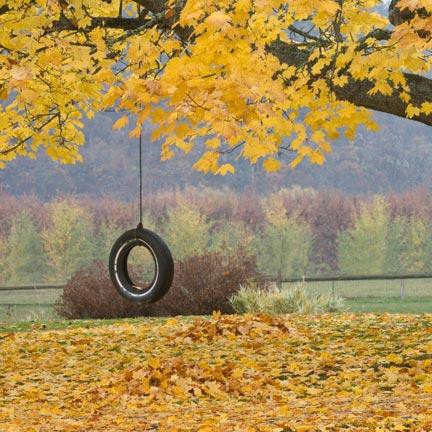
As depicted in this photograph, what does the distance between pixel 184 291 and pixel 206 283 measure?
0.55m

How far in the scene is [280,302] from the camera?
60.7 feet

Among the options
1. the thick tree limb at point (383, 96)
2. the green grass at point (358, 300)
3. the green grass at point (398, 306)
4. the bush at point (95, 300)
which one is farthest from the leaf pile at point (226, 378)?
the green grass at point (398, 306)

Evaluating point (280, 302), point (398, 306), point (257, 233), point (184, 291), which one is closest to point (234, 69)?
point (280, 302)

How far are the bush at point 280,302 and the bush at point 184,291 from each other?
0.58 metres

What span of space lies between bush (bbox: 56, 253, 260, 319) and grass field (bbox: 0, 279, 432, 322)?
1098 millimetres

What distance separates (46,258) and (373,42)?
5350 centimetres

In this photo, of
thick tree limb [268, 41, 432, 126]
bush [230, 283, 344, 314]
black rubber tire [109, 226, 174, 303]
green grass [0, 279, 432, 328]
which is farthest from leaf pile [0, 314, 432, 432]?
green grass [0, 279, 432, 328]

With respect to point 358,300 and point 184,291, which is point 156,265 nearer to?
point 184,291

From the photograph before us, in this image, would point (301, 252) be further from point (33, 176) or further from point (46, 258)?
point (33, 176)

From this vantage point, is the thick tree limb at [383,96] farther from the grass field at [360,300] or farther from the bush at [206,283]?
the grass field at [360,300]

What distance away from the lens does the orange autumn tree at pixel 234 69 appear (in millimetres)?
7234

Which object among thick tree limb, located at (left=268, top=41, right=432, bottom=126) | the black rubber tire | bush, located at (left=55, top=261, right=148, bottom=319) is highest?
thick tree limb, located at (left=268, top=41, right=432, bottom=126)

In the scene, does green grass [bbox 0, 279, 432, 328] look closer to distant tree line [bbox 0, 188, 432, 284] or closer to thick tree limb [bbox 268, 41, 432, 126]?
distant tree line [bbox 0, 188, 432, 284]

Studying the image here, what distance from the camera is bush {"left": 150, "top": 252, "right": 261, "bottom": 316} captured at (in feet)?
65.7
